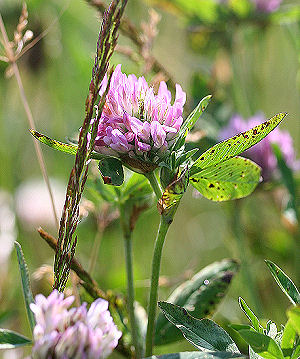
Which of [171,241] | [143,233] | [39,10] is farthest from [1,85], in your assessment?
[171,241]

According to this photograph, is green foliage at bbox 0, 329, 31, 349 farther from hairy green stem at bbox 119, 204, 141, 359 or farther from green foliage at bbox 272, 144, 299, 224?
green foliage at bbox 272, 144, 299, 224

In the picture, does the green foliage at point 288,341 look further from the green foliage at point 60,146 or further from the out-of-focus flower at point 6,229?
the out-of-focus flower at point 6,229

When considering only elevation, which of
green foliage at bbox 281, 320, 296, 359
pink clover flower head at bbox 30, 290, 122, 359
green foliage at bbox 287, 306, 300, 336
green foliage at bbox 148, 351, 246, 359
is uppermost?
pink clover flower head at bbox 30, 290, 122, 359

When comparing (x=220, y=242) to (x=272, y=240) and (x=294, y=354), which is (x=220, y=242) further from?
(x=294, y=354)

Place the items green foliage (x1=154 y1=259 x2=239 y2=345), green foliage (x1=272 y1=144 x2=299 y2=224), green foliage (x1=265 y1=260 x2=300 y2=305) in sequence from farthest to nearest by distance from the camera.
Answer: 1. green foliage (x1=272 y1=144 x2=299 y2=224)
2. green foliage (x1=154 y1=259 x2=239 y2=345)
3. green foliage (x1=265 y1=260 x2=300 y2=305)

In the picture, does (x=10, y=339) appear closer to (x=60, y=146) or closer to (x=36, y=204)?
(x=60, y=146)

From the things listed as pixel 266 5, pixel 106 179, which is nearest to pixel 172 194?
pixel 106 179

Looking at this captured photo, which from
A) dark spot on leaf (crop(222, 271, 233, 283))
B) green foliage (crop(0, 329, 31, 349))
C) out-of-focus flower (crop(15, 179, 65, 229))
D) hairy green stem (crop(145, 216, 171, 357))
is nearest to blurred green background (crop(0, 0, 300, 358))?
out-of-focus flower (crop(15, 179, 65, 229))
